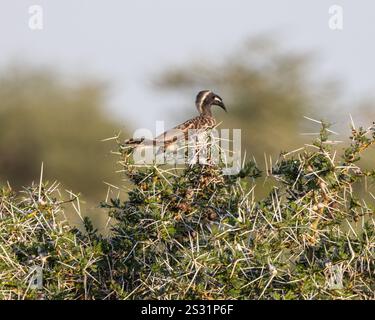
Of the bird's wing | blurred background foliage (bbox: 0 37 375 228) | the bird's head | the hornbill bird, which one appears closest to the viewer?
the hornbill bird

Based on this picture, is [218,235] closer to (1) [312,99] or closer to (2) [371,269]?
(2) [371,269]

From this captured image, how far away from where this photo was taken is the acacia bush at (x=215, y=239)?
3.84 metres

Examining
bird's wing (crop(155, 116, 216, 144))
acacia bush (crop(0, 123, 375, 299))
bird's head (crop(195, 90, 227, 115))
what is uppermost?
bird's head (crop(195, 90, 227, 115))

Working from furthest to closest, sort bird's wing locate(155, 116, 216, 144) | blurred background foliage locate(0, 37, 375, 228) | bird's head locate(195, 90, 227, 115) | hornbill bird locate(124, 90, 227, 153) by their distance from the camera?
1. blurred background foliage locate(0, 37, 375, 228)
2. bird's head locate(195, 90, 227, 115)
3. bird's wing locate(155, 116, 216, 144)
4. hornbill bird locate(124, 90, 227, 153)

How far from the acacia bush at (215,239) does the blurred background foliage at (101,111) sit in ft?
24.1

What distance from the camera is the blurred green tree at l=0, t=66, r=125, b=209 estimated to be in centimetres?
1262

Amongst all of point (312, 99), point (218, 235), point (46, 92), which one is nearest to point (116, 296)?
point (218, 235)

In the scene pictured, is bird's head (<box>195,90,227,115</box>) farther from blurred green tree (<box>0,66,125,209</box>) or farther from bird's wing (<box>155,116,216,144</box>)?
blurred green tree (<box>0,66,125,209</box>)

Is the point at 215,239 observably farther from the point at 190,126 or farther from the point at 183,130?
the point at 190,126

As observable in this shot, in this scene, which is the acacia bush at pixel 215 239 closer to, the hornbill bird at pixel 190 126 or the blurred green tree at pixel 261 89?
the hornbill bird at pixel 190 126

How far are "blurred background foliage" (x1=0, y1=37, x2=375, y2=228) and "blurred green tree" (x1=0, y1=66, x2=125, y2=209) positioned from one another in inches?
0.5

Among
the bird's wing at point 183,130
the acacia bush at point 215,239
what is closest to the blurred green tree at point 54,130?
the bird's wing at point 183,130

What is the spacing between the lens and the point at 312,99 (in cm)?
1362

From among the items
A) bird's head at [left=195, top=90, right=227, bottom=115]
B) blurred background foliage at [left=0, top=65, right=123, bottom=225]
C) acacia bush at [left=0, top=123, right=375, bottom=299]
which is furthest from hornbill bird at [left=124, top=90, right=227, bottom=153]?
blurred background foliage at [left=0, top=65, right=123, bottom=225]
